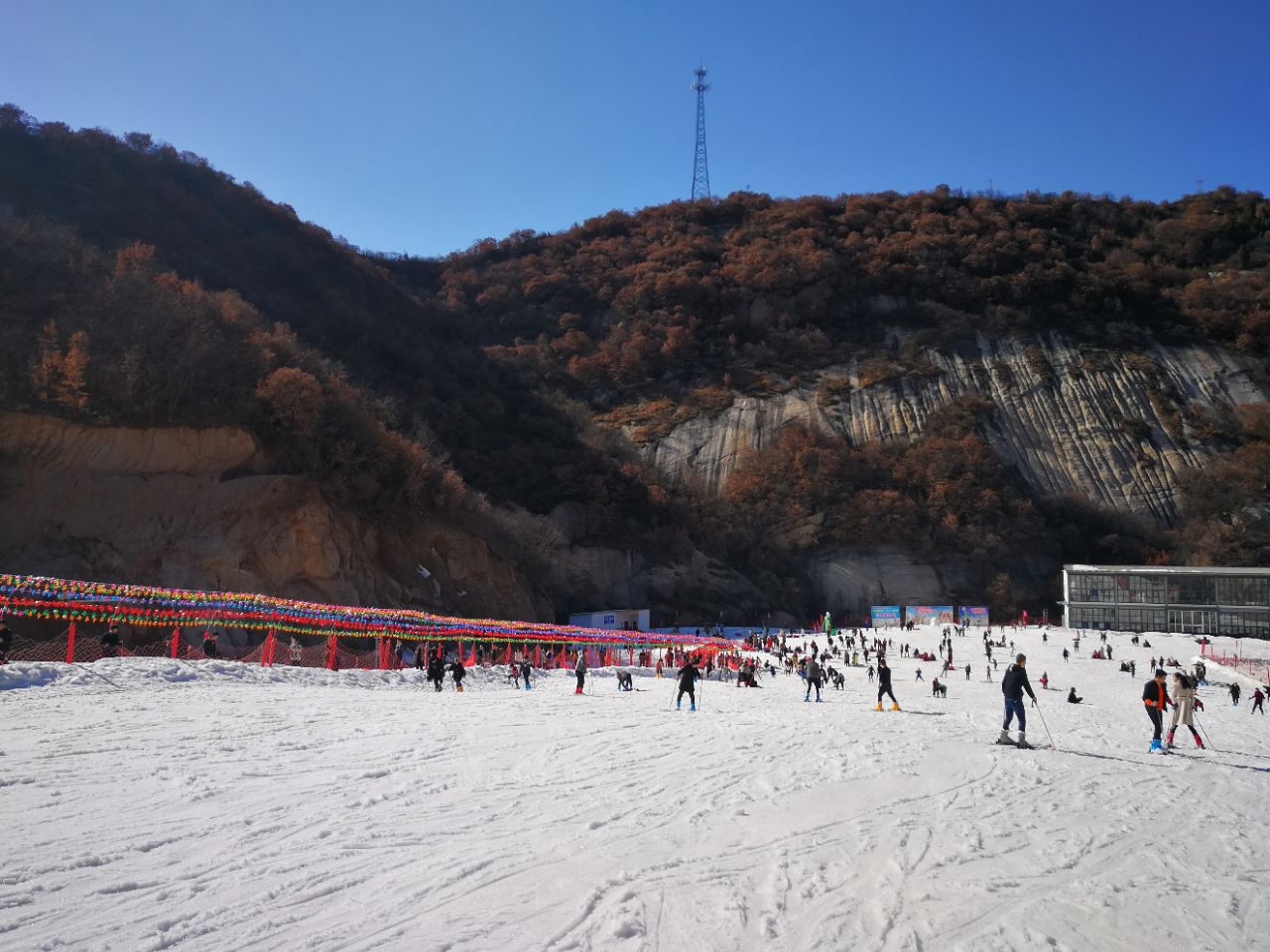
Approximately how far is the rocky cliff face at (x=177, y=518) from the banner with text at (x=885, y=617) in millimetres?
30801

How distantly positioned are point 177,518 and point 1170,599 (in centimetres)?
5764

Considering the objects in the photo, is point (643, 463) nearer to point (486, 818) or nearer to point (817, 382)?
point (817, 382)

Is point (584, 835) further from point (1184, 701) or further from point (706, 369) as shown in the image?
point (706, 369)

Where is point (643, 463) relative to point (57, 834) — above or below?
above

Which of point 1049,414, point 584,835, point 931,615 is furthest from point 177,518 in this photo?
point 1049,414

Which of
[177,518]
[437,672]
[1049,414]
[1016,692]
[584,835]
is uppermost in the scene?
[1049,414]

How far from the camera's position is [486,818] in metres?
6.59

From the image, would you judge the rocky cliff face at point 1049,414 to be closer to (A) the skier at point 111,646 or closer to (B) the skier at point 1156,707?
(A) the skier at point 111,646

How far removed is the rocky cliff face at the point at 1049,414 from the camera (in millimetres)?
75562

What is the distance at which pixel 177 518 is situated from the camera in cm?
3097

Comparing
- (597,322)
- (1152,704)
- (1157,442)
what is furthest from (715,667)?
(597,322)

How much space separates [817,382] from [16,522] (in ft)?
227

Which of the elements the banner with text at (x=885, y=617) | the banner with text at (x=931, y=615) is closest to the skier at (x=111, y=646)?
the banner with text at (x=931, y=615)

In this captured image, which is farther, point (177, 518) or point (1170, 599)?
point (1170, 599)
